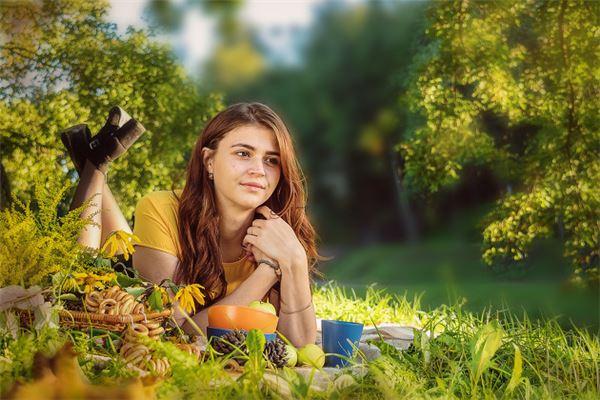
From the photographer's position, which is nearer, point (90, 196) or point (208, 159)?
point (208, 159)

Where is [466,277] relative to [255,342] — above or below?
below

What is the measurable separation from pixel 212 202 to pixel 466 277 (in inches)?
252

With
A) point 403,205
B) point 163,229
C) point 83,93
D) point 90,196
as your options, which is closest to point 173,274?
point 163,229

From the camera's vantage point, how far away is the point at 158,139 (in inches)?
259

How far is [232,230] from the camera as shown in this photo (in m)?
3.31

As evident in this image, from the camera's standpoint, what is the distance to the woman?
2949 mm

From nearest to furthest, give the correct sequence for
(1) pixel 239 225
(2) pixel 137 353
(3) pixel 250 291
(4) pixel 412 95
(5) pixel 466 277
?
1. (2) pixel 137 353
2. (3) pixel 250 291
3. (1) pixel 239 225
4. (4) pixel 412 95
5. (5) pixel 466 277

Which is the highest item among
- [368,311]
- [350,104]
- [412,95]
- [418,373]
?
[350,104]

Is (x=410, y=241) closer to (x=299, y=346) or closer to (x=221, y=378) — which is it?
(x=299, y=346)

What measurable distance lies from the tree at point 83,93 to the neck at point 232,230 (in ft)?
9.06

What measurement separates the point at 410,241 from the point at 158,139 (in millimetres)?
5040

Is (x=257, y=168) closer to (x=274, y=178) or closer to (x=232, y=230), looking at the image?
(x=274, y=178)

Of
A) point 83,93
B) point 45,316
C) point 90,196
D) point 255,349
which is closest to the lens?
point 255,349

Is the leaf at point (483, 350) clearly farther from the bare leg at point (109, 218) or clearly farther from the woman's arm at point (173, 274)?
the bare leg at point (109, 218)
